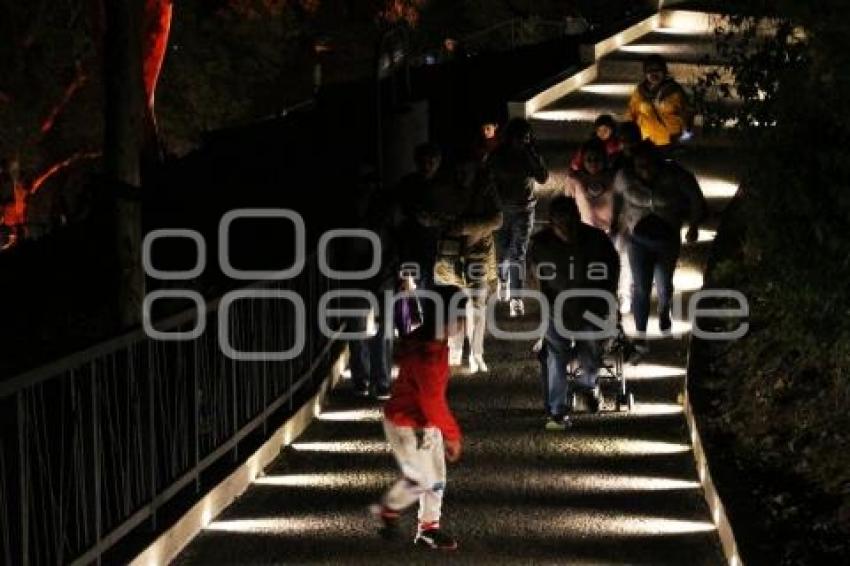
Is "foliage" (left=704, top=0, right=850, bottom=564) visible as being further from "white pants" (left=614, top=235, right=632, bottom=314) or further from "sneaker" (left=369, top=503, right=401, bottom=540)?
"sneaker" (left=369, top=503, right=401, bottom=540)

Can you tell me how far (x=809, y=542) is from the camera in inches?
388

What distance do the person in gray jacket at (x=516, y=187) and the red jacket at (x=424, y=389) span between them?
19.0 feet

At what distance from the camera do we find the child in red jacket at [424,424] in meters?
10.1

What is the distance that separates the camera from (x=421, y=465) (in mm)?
10211

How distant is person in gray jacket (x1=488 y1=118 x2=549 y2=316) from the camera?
52.0ft

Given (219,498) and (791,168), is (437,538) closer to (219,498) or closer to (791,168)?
(219,498)

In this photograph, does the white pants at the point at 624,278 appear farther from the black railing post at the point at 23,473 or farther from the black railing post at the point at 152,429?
the black railing post at the point at 23,473

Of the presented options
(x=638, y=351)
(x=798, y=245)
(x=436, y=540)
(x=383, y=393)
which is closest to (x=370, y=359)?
(x=383, y=393)

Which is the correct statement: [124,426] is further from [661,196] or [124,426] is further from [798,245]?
[661,196]

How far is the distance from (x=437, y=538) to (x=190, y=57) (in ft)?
98.5

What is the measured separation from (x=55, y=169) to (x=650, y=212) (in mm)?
29703

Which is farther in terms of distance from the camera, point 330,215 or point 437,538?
point 330,215

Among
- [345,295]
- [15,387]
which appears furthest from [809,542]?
[345,295]

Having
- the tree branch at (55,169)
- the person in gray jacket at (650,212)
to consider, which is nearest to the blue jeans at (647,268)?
the person in gray jacket at (650,212)
